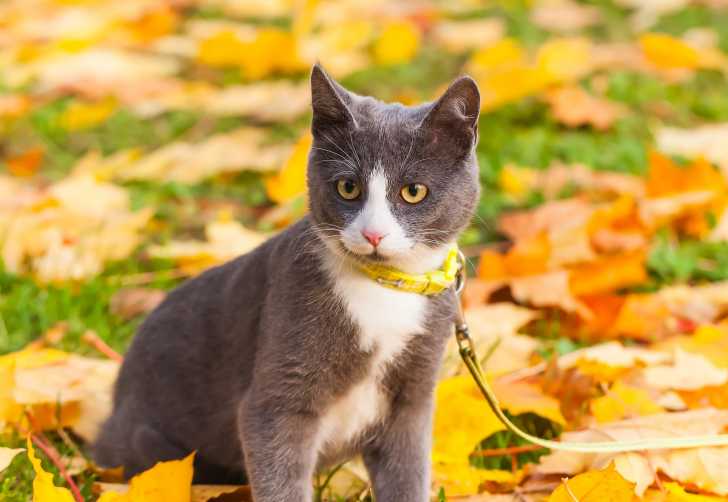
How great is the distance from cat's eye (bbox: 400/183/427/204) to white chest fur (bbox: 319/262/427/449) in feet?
0.60

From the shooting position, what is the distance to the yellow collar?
5.98ft

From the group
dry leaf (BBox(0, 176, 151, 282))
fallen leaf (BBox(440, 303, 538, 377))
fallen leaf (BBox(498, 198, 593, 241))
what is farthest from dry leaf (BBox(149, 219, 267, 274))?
fallen leaf (BBox(498, 198, 593, 241))

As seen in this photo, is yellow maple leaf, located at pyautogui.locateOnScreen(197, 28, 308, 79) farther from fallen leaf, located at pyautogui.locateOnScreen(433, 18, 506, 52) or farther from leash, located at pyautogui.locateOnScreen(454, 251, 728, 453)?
leash, located at pyautogui.locateOnScreen(454, 251, 728, 453)

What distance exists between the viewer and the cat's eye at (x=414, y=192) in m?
1.77

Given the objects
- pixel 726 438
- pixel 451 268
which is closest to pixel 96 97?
pixel 451 268

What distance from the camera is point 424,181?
1.77 m

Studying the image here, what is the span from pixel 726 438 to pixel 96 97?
3.36 m

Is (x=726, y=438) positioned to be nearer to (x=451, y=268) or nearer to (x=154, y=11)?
(x=451, y=268)

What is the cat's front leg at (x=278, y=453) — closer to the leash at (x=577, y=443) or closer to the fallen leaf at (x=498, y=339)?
the leash at (x=577, y=443)

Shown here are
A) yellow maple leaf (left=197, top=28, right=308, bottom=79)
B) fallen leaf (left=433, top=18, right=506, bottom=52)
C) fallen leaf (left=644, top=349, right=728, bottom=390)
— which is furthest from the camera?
fallen leaf (left=433, top=18, right=506, bottom=52)

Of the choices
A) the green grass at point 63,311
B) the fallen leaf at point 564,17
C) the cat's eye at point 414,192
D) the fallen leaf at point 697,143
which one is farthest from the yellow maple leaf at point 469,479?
the fallen leaf at point 564,17

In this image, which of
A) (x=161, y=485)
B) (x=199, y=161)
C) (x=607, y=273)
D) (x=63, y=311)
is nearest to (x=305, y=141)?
(x=199, y=161)

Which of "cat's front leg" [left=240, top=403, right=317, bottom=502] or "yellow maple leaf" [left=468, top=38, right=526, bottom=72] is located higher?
"cat's front leg" [left=240, top=403, right=317, bottom=502]

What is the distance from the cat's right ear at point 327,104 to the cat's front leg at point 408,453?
1.92 feet
